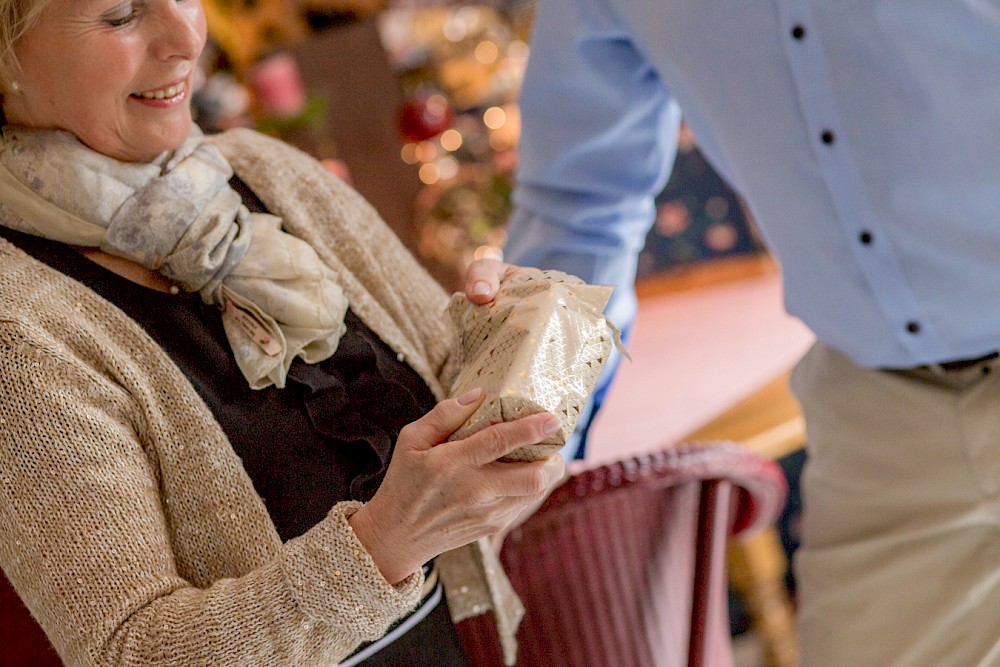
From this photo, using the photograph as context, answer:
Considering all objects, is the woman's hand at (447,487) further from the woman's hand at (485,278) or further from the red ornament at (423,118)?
the red ornament at (423,118)

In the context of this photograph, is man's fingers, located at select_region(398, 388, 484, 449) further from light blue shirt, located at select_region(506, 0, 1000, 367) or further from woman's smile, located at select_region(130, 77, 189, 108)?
light blue shirt, located at select_region(506, 0, 1000, 367)

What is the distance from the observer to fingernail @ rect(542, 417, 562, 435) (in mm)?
844

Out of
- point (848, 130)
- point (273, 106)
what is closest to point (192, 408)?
point (848, 130)

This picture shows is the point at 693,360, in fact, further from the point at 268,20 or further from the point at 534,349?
the point at 534,349

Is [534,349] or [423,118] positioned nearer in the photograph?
[534,349]

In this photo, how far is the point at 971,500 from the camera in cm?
136

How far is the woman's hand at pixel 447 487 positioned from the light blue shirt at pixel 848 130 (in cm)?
66

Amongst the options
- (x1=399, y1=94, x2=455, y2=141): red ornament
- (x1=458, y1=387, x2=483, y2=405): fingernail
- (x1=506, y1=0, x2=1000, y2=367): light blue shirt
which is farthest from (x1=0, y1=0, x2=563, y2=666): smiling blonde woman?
(x1=399, y1=94, x2=455, y2=141): red ornament

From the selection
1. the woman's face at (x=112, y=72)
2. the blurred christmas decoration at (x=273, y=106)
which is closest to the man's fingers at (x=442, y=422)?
the woman's face at (x=112, y=72)

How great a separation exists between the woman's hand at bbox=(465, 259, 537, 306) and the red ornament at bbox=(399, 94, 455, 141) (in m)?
2.47

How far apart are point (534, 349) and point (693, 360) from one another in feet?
8.41

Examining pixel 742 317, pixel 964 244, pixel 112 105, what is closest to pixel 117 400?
pixel 112 105

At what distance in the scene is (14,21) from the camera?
961 millimetres

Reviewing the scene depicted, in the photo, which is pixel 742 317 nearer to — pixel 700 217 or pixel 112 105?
pixel 700 217
